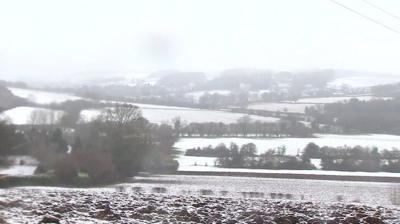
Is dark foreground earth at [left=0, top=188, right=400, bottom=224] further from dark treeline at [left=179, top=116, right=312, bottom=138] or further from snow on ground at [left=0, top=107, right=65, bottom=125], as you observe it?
dark treeline at [left=179, top=116, right=312, bottom=138]

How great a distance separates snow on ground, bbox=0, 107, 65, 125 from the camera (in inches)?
2120

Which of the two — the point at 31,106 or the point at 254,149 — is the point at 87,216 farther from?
the point at 254,149

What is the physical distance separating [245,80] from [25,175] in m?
94.3

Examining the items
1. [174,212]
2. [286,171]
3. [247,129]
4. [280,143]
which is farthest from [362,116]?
[174,212]

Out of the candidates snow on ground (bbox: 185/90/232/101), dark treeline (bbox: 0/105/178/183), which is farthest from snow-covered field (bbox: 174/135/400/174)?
snow on ground (bbox: 185/90/232/101)

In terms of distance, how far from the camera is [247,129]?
3875 inches

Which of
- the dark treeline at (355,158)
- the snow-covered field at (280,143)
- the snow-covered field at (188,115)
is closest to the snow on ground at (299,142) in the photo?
the snow-covered field at (280,143)

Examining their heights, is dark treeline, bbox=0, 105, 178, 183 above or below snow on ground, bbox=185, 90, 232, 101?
below

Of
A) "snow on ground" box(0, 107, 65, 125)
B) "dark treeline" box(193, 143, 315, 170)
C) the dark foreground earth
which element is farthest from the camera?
"dark treeline" box(193, 143, 315, 170)

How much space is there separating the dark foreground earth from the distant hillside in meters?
25.8

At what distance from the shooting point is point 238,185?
49.3 metres

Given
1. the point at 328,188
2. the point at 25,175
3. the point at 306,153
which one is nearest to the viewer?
the point at 25,175

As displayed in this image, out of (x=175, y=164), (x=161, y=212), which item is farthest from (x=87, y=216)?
(x=175, y=164)

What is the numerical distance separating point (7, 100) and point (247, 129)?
5390cm
